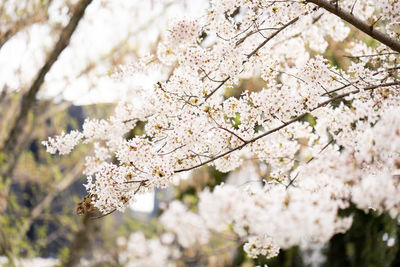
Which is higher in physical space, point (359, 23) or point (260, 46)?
point (260, 46)

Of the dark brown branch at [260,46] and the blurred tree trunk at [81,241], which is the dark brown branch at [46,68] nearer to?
the dark brown branch at [260,46]

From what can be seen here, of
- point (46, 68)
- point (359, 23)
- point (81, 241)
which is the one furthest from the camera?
point (81, 241)

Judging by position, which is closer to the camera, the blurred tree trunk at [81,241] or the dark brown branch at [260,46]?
the dark brown branch at [260,46]

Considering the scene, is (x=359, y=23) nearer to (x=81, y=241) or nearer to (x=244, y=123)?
(x=244, y=123)

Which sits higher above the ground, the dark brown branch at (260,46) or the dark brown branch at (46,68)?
the dark brown branch at (46,68)

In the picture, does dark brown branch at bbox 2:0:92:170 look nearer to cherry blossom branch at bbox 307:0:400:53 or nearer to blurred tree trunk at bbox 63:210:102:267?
blurred tree trunk at bbox 63:210:102:267

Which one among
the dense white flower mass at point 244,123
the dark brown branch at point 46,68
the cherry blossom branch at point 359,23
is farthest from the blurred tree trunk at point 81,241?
the cherry blossom branch at point 359,23

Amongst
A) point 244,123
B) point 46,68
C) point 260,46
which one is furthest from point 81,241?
point 260,46

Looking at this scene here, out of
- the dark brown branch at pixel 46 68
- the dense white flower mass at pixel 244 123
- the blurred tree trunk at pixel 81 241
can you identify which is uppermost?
the dark brown branch at pixel 46 68

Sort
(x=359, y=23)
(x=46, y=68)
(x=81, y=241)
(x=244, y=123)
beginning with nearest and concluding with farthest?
(x=359, y=23), (x=244, y=123), (x=46, y=68), (x=81, y=241)

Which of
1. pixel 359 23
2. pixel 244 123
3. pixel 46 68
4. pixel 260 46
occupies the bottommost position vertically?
pixel 244 123

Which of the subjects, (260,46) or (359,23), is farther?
(260,46)

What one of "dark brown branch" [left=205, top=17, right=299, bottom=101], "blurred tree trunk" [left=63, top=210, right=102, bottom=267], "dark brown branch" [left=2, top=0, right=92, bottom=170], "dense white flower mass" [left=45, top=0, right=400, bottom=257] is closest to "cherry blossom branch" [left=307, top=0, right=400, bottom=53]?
"dense white flower mass" [left=45, top=0, right=400, bottom=257]

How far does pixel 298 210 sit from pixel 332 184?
0.39 m
